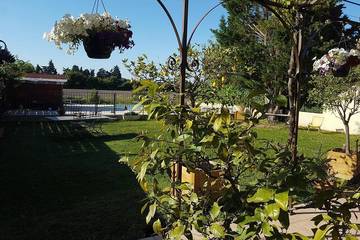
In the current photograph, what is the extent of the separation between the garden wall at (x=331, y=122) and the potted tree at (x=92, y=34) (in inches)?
637

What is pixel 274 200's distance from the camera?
138 centimetres

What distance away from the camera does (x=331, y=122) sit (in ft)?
64.0

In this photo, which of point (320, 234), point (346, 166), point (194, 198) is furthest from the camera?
point (346, 166)

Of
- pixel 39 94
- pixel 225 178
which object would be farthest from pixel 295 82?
pixel 39 94

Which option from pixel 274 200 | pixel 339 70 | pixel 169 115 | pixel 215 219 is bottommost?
pixel 215 219

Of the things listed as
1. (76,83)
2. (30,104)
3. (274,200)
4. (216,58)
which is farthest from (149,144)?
(76,83)

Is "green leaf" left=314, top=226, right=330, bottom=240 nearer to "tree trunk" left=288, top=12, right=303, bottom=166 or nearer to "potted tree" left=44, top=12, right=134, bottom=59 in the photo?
"tree trunk" left=288, top=12, right=303, bottom=166

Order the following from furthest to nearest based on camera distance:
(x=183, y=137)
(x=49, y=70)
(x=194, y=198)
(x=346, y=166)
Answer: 1. (x=49, y=70)
2. (x=346, y=166)
3. (x=194, y=198)
4. (x=183, y=137)

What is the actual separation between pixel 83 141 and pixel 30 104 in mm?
14574

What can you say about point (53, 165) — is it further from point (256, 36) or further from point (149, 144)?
point (256, 36)

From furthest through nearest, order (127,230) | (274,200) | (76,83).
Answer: (76,83) → (127,230) → (274,200)

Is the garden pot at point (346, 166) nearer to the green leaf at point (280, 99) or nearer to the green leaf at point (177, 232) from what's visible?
the green leaf at point (280, 99)

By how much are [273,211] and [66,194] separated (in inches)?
235

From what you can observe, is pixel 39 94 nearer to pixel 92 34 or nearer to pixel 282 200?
pixel 92 34
